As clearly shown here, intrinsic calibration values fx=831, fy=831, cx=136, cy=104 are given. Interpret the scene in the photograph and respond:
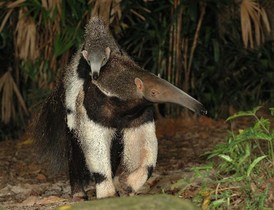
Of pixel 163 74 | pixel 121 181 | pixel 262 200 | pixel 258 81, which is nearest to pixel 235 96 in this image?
pixel 258 81

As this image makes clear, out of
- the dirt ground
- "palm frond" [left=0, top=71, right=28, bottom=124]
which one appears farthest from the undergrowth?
"palm frond" [left=0, top=71, right=28, bottom=124]

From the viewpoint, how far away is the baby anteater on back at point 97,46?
4.65 m

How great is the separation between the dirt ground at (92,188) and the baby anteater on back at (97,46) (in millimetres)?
834

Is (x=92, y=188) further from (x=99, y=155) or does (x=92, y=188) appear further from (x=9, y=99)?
(x=9, y=99)

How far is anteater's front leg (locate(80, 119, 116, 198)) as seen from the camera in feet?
15.4

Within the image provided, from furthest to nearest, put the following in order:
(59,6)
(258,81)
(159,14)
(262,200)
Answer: (258,81), (159,14), (59,6), (262,200)

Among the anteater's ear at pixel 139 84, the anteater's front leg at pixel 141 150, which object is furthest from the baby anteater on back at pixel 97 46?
the anteater's front leg at pixel 141 150

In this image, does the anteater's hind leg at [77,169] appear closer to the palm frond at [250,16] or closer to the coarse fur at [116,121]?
the coarse fur at [116,121]

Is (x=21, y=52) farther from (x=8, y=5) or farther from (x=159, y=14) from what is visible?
(x=159, y=14)

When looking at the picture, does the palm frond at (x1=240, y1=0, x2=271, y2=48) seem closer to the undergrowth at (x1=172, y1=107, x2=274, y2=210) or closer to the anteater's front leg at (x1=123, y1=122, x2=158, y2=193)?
the anteater's front leg at (x1=123, y1=122, x2=158, y2=193)

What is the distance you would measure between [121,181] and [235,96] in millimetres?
4374

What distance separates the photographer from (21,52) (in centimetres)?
875

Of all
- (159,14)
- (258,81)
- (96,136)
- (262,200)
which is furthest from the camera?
(258,81)

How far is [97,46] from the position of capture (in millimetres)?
4816
